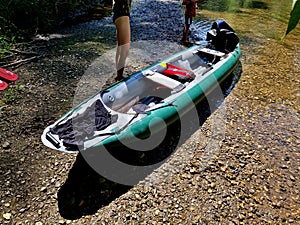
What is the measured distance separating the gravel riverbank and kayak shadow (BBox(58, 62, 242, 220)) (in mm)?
13

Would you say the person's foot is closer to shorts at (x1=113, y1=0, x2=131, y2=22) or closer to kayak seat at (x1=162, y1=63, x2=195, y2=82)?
kayak seat at (x1=162, y1=63, x2=195, y2=82)

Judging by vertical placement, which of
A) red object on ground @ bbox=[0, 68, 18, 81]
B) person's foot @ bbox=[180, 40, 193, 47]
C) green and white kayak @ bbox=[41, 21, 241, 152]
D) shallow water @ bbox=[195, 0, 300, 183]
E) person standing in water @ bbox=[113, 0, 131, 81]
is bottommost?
shallow water @ bbox=[195, 0, 300, 183]

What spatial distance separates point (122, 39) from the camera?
213 inches

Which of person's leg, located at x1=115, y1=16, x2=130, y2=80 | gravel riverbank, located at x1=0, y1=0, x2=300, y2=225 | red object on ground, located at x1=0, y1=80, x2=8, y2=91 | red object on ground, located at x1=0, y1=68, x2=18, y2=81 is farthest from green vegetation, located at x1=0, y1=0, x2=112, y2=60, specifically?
person's leg, located at x1=115, y1=16, x2=130, y2=80

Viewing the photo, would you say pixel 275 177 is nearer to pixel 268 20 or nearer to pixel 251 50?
pixel 251 50

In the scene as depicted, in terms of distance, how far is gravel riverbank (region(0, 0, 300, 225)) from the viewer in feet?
11.2

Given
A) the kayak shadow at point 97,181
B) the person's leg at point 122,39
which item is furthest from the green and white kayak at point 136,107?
the person's leg at point 122,39

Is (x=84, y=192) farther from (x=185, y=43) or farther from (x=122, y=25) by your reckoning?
(x=185, y=43)

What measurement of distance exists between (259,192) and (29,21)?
8.01 metres

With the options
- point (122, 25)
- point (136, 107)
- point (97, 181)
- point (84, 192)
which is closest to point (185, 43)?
point (122, 25)

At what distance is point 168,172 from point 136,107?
3.68ft

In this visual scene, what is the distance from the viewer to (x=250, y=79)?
22.3ft

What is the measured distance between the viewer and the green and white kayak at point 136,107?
3471 mm

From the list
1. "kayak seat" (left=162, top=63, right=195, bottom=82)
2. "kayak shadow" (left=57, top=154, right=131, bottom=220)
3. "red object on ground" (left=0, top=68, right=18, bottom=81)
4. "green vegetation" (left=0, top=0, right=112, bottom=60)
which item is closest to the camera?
"kayak shadow" (left=57, top=154, right=131, bottom=220)
